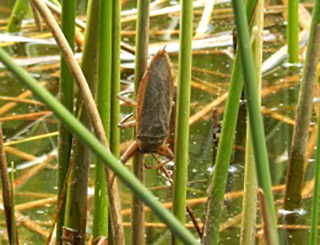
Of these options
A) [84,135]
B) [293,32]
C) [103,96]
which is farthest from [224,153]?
[293,32]

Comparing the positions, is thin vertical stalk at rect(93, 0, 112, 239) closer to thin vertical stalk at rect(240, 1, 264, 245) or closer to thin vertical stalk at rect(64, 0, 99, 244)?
thin vertical stalk at rect(64, 0, 99, 244)

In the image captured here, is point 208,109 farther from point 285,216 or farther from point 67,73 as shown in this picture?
point 67,73

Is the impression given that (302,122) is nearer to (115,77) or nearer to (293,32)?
Answer: (115,77)

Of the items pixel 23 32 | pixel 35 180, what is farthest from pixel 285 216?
pixel 23 32

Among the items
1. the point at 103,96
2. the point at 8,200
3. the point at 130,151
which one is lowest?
the point at 8,200

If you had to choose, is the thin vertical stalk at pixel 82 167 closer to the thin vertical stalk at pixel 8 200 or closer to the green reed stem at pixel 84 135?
the thin vertical stalk at pixel 8 200
